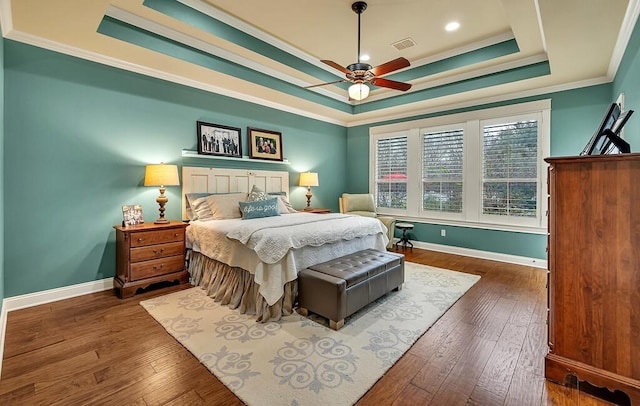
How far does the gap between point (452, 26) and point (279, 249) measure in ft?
11.3

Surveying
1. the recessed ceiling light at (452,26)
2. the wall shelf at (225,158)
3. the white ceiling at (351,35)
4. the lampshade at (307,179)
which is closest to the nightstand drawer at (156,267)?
the wall shelf at (225,158)

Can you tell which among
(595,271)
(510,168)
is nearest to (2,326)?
(595,271)

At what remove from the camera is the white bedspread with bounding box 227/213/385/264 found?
262 cm

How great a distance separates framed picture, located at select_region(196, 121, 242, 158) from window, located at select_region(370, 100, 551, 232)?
122 inches

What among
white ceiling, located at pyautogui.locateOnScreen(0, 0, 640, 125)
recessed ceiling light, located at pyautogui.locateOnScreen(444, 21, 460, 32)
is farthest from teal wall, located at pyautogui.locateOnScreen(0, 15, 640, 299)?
recessed ceiling light, located at pyautogui.locateOnScreen(444, 21, 460, 32)

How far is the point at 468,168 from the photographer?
5051 mm

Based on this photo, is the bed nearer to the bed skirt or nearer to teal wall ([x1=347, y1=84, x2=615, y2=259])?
the bed skirt

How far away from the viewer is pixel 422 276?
3.94 m

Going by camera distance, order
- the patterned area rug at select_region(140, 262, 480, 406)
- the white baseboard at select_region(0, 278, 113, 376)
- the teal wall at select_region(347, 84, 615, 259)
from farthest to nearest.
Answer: the teal wall at select_region(347, 84, 615, 259)
the white baseboard at select_region(0, 278, 113, 376)
the patterned area rug at select_region(140, 262, 480, 406)

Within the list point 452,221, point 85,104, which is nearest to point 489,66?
point 452,221

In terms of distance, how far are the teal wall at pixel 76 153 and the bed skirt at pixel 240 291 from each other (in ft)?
3.86

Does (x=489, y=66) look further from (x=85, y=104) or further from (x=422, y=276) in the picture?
(x=85, y=104)

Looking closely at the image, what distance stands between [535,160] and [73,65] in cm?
626

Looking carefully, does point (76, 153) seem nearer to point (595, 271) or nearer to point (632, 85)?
point (595, 271)
